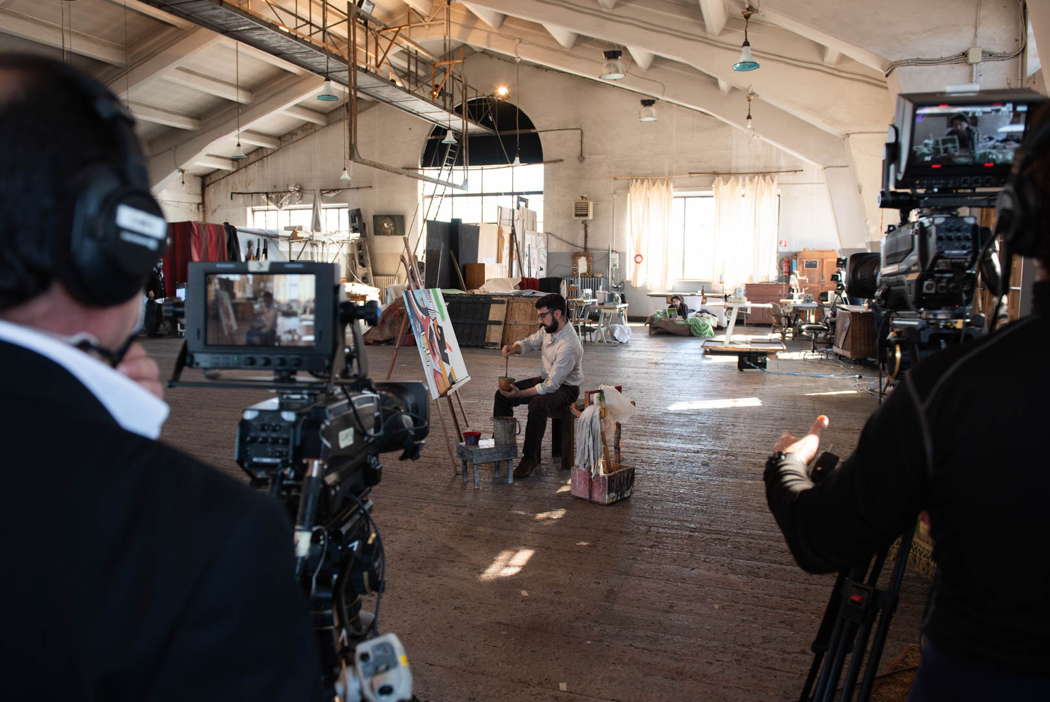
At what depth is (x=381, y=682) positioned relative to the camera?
1.19 metres

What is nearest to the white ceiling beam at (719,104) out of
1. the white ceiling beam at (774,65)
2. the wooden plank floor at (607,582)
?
the white ceiling beam at (774,65)

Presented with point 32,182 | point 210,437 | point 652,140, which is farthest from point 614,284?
point 32,182

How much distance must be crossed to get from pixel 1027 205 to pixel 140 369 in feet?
3.60

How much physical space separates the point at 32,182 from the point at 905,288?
1.99 m

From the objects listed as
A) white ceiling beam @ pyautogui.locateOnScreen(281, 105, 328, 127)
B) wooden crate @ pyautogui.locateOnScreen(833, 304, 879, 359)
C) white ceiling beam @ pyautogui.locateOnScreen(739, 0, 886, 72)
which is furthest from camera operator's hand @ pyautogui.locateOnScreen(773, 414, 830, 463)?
white ceiling beam @ pyautogui.locateOnScreen(281, 105, 328, 127)

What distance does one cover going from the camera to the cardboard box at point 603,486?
419cm

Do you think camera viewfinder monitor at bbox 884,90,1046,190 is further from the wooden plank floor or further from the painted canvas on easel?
the painted canvas on easel

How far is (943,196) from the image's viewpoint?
204 cm

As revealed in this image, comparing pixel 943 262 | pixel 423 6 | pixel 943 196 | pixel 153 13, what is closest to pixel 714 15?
pixel 423 6

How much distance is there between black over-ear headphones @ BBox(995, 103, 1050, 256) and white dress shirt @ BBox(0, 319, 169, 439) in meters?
1.03

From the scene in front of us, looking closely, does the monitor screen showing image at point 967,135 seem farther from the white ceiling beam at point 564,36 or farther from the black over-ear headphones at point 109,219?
the white ceiling beam at point 564,36

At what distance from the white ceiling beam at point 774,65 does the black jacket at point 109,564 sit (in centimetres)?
1052

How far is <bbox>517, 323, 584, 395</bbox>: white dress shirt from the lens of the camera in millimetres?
4957

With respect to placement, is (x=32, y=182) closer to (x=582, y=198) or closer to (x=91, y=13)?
(x=91, y=13)
